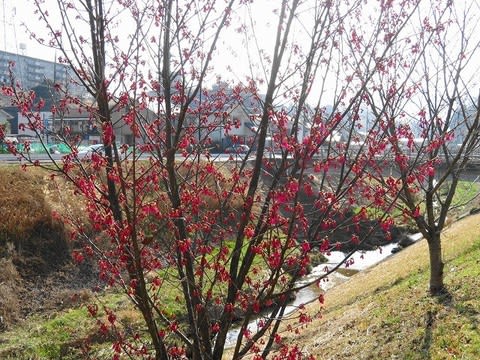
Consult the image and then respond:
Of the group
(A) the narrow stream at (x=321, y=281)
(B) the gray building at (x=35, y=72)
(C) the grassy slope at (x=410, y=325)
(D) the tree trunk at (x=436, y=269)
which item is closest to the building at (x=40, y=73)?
(B) the gray building at (x=35, y=72)

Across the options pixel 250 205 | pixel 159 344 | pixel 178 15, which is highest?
pixel 178 15

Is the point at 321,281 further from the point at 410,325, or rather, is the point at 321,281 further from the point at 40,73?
the point at 40,73

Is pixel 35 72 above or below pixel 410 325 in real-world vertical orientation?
above

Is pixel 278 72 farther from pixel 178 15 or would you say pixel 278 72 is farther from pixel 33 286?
pixel 33 286

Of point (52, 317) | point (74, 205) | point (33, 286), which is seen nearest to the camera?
point (52, 317)

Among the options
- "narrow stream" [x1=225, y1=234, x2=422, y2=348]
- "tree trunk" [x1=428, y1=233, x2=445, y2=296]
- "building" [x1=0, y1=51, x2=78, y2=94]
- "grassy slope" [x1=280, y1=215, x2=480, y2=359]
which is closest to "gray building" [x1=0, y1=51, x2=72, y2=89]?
"building" [x1=0, y1=51, x2=78, y2=94]

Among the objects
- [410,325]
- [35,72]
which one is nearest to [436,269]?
[410,325]

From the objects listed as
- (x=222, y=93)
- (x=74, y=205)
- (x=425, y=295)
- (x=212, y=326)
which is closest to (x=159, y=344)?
(x=212, y=326)

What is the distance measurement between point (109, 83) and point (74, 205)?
20865 millimetres

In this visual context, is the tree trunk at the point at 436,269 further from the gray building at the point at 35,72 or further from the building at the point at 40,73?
the gray building at the point at 35,72

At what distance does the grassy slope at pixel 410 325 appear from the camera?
26.3 feet

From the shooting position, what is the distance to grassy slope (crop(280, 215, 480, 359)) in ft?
26.3

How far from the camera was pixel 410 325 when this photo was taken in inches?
358

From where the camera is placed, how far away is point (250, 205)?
451 centimetres
